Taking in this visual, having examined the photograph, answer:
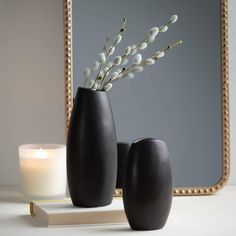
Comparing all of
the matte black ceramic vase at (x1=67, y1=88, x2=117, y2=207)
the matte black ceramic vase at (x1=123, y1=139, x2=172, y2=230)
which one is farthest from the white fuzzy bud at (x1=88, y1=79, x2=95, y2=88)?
the matte black ceramic vase at (x1=123, y1=139, x2=172, y2=230)

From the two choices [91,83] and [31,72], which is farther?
[31,72]

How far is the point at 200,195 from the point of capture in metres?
1.24

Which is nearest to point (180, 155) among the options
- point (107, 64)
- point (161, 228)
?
point (107, 64)

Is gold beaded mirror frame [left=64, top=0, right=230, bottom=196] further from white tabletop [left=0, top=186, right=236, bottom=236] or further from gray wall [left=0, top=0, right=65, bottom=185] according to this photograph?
gray wall [left=0, top=0, right=65, bottom=185]

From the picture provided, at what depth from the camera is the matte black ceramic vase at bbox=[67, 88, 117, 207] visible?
102 cm

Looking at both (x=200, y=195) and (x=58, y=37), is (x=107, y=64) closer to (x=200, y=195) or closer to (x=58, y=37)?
(x=58, y=37)

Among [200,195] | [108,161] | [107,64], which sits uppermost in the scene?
[107,64]

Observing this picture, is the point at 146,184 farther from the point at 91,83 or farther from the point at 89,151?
the point at 91,83

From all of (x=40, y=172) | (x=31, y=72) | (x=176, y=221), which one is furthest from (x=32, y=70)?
(x=176, y=221)

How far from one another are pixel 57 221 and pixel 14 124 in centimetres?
43

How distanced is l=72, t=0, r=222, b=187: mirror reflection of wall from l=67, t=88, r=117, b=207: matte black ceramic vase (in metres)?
0.18

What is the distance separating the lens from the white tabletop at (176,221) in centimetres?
91

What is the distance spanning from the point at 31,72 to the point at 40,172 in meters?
0.25

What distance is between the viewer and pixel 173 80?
4.05 feet
